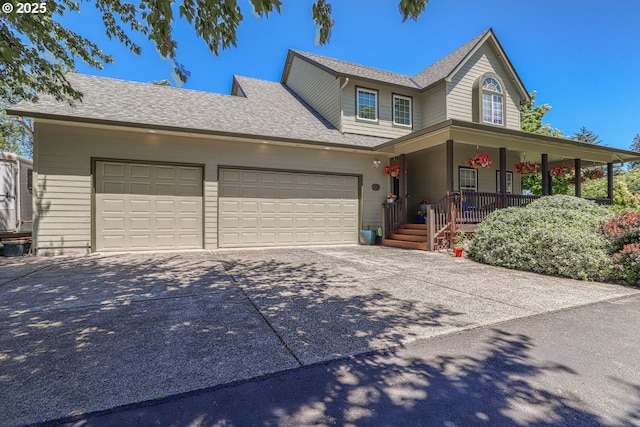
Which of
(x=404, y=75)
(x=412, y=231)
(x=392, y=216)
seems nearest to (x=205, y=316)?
(x=412, y=231)

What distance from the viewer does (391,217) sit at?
35.3 feet

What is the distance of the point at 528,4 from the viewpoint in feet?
26.2

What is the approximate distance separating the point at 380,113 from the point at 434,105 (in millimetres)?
2350

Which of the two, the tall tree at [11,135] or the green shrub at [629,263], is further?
the tall tree at [11,135]

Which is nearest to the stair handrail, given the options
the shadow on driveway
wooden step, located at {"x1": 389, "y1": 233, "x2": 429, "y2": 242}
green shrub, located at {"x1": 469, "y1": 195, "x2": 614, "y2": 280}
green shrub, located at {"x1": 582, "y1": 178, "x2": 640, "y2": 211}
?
wooden step, located at {"x1": 389, "y1": 233, "x2": 429, "y2": 242}

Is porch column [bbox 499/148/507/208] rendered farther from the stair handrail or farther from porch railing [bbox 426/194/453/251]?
the stair handrail

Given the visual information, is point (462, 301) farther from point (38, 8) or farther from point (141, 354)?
point (38, 8)

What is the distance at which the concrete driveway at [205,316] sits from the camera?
2.07 m

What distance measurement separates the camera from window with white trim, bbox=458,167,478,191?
12.0 meters

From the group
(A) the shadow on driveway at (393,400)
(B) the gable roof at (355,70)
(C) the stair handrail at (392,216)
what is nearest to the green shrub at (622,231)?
(A) the shadow on driveway at (393,400)

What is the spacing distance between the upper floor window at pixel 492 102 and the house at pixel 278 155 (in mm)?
59

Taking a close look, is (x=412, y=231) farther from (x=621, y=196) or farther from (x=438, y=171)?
(x=621, y=196)

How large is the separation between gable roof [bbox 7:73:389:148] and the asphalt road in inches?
293

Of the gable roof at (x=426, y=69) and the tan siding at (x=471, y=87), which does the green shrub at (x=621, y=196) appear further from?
the gable roof at (x=426, y=69)
